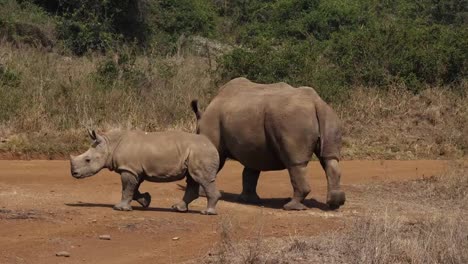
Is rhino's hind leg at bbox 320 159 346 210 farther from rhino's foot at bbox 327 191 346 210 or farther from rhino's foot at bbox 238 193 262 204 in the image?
rhino's foot at bbox 238 193 262 204

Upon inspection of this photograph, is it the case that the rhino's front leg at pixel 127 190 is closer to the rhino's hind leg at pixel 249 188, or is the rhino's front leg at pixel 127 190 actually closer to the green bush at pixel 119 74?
the rhino's hind leg at pixel 249 188

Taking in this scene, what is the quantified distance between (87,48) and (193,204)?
13461mm

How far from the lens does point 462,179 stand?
522 inches

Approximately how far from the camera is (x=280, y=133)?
36.8 ft

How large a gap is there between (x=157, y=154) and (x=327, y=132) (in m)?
2.20

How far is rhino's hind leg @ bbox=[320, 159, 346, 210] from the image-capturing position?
11.3m

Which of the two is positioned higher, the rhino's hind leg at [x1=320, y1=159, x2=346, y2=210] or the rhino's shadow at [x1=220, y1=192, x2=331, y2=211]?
the rhino's hind leg at [x1=320, y1=159, x2=346, y2=210]

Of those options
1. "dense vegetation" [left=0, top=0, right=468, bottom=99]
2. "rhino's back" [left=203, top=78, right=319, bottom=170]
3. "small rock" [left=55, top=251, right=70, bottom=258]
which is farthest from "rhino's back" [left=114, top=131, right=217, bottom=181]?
"dense vegetation" [left=0, top=0, right=468, bottom=99]

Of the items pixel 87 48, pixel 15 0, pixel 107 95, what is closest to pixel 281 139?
pixel 107 95

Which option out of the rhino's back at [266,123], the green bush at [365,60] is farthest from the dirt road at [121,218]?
the green bush at [365,60]

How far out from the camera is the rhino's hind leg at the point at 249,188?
11.9 metres

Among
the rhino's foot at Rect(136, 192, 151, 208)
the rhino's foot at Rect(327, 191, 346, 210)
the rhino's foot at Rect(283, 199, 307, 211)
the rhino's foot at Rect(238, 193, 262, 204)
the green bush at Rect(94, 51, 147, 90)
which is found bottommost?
the green bush at Rect(94, 51, 147, 90)

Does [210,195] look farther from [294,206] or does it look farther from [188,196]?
[294,206]

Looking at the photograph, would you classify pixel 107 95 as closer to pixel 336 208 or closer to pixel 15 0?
pixel 336 208
